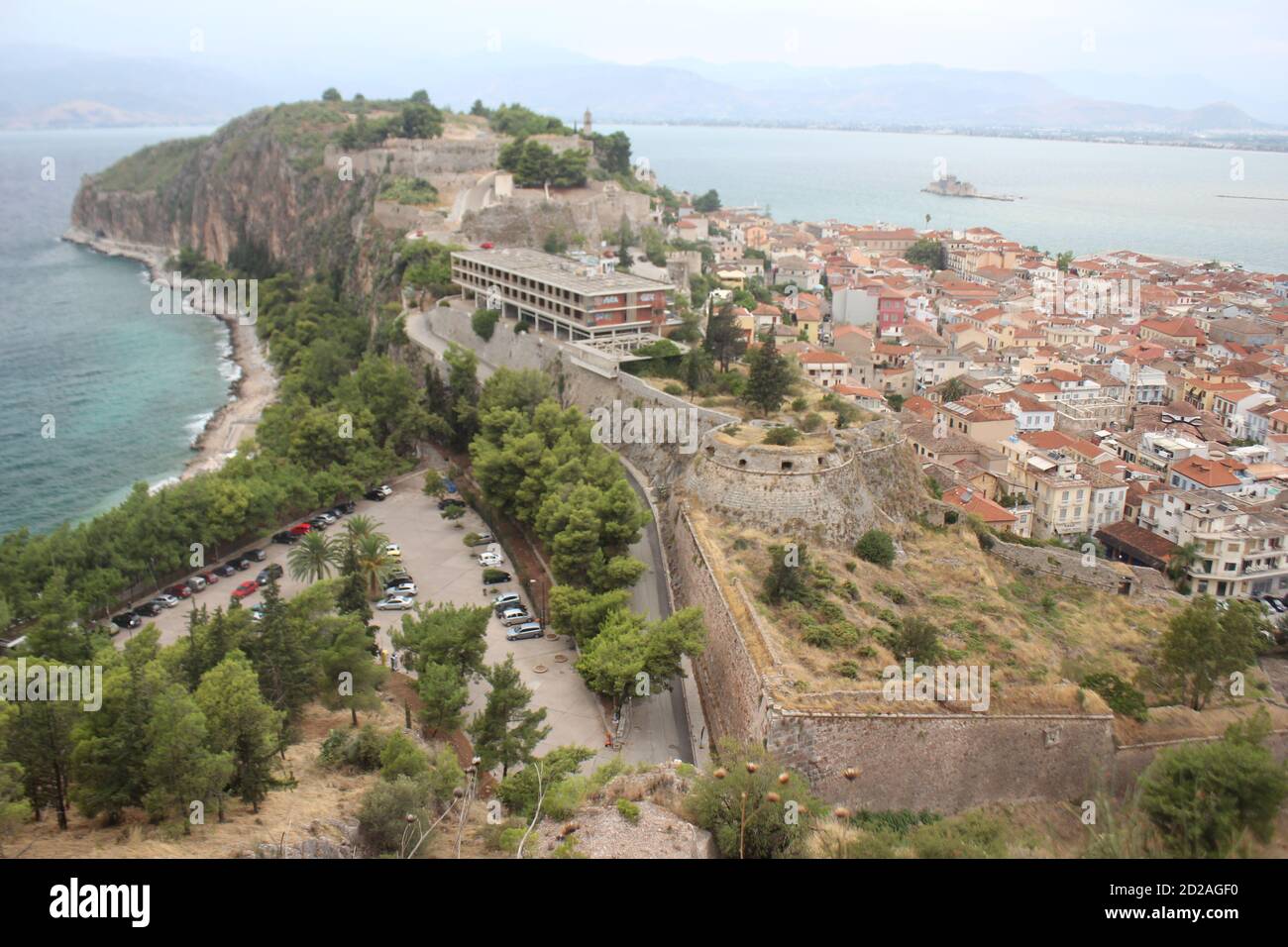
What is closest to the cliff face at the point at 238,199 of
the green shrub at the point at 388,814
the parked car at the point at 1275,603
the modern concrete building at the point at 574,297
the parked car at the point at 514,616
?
the modern concrete building at the point at 574,297

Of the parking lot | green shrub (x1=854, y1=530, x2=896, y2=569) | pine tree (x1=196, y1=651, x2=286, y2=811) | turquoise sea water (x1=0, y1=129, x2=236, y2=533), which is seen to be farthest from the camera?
turquoise sea water (x1=0, y1=129, x2=236, y2=533)

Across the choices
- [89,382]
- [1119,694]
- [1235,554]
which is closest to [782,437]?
[1119,694]

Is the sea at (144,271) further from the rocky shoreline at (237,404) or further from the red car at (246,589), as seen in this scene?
the red car at (246,589)

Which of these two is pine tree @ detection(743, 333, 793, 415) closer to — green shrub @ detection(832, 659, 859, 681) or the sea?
green shrub @ detection(832, 659, 859, 681)

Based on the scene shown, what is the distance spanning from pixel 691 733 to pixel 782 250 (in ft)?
164

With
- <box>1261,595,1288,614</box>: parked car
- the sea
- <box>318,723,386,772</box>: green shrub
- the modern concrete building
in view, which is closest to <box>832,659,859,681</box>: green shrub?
<box>318,723,386,772</box>: green shrub

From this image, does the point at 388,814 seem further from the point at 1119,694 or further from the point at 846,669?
the point at 1119,694

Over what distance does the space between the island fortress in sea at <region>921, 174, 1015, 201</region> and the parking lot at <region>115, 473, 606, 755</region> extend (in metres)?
96.3

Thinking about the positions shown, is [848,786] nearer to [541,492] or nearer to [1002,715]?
[1002,715]

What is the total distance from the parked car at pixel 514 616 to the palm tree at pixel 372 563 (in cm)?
353

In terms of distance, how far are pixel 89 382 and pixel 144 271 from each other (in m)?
33.8

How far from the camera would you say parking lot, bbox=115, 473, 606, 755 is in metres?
16.6
